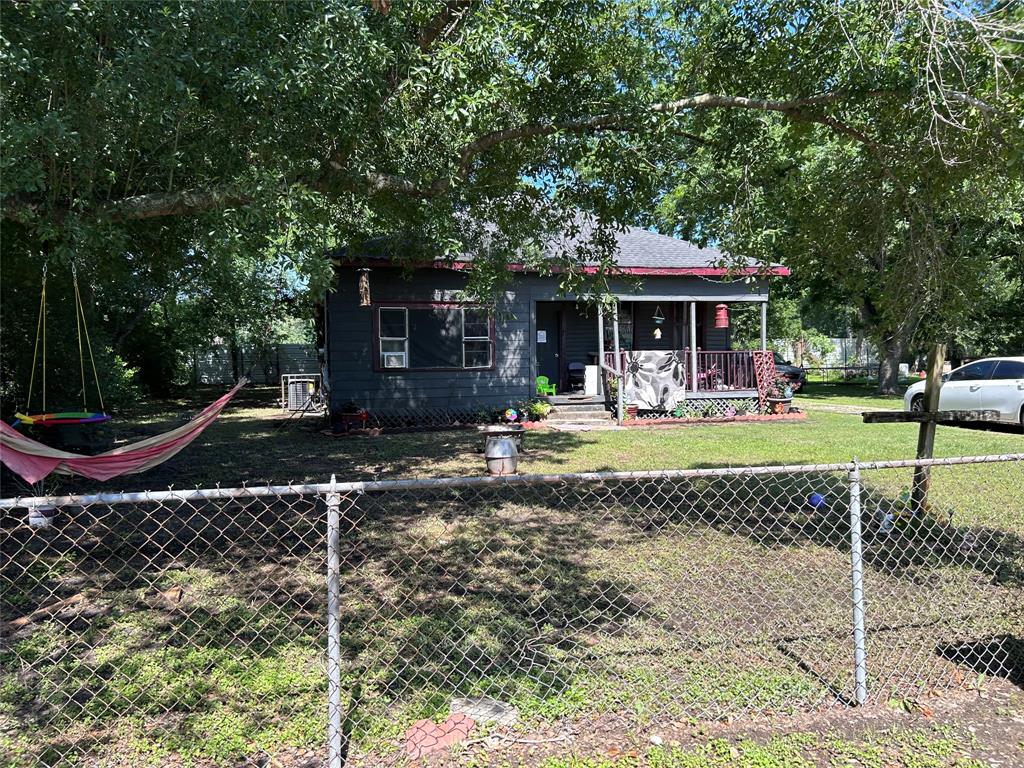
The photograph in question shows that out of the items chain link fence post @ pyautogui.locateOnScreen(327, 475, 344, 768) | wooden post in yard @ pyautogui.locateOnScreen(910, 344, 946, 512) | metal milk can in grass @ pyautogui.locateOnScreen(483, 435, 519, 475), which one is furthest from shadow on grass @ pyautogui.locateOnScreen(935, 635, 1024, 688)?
metal milk can in grass @ pyautogui.locateOnScreen(483, 435, 519, 475)

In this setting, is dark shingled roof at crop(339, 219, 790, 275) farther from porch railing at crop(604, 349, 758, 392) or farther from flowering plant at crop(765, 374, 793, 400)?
flowering plant at crop(765, 374, 793, 400)

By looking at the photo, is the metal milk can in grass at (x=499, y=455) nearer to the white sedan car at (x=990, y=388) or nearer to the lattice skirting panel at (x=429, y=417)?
the lattice skirting panel at (x=429, y=417)

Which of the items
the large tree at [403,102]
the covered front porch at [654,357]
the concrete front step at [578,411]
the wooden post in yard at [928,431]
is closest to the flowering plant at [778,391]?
the covered front porch at [654,357]

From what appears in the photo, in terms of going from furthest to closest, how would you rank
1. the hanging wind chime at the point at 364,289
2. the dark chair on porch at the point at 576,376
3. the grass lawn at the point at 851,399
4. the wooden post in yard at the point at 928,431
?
the grass lawn at the point at 851,399 → the dark chair on porch at the point at 576,376 → the hanging wind chime at the point at 364,289 → the wooden post in yard at the point at 928,431

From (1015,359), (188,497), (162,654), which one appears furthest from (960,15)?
(1015,359)

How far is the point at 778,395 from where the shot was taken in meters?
15.6

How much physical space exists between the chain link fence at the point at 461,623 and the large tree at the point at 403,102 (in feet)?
7.63

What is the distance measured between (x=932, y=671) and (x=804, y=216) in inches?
186

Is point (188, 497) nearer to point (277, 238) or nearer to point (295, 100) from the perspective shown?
point (277, 238)

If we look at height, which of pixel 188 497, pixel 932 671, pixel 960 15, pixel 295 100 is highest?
pixel 960 15

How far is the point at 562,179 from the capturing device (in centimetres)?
803

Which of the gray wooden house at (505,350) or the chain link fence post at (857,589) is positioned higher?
the gray wooden house at (505,350)

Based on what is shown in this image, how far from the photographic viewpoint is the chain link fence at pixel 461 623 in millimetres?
2900

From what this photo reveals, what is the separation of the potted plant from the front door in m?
4.94
